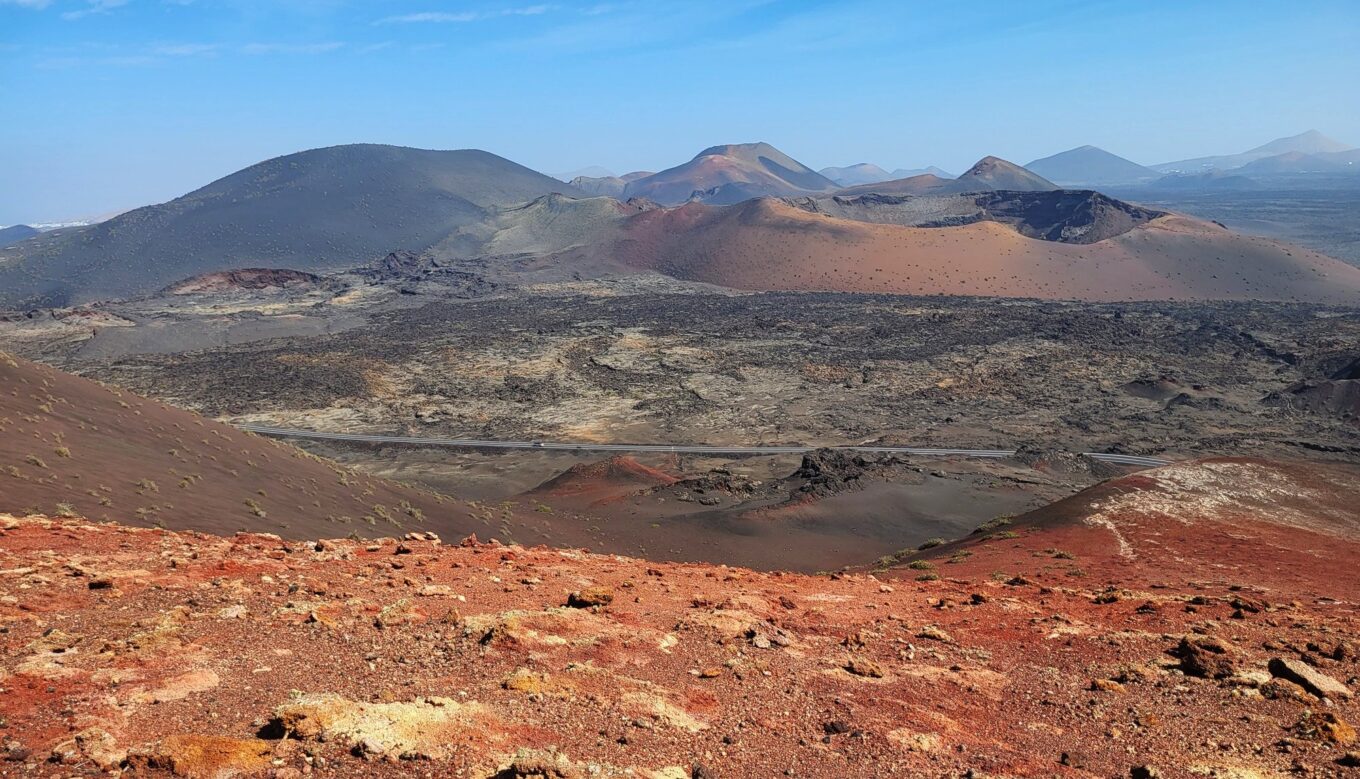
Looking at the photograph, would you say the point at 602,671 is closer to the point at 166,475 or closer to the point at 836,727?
the point at 836,727

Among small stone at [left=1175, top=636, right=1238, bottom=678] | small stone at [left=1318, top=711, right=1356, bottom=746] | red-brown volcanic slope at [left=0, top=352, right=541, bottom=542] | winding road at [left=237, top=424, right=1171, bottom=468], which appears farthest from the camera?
winding road at [left=237, top=424, right=1171, bottom=468]

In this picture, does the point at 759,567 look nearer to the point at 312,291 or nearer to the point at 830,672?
the point at 830,672

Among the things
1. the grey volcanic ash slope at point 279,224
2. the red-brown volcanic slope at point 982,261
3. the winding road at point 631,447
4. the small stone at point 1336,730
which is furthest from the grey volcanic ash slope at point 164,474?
the grey volcanic ash slope at point 279,224

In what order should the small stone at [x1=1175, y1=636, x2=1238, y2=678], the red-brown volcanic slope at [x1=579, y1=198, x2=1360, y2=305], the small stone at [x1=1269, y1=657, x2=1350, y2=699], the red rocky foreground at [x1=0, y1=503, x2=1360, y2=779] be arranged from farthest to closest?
1. the red-brown volcanic slope at [x1=579, y1=198, x2=1360, y2=305]
2. the small stone at [x1=1175, y1=636, x2=1238, y2=678]
3. the small stone at [x1=1269, y1=657, x2=1350, y2=699]
4. the red rocky foreground at [x1=0, y1=503, x2=1360, y2=779]

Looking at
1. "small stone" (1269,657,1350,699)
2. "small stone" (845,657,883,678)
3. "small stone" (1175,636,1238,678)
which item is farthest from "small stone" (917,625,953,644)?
"small stone" (1269,657,1350,699)

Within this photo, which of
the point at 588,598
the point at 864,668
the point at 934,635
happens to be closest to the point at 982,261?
the point at 934,635

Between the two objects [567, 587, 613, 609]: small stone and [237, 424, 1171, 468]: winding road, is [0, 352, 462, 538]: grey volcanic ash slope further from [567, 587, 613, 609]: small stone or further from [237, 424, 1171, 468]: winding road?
[237, 424, 1171, 468]: winding road

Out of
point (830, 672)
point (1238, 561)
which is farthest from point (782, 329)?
point (830, 672)

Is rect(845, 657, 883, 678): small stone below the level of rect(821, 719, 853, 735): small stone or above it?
below
